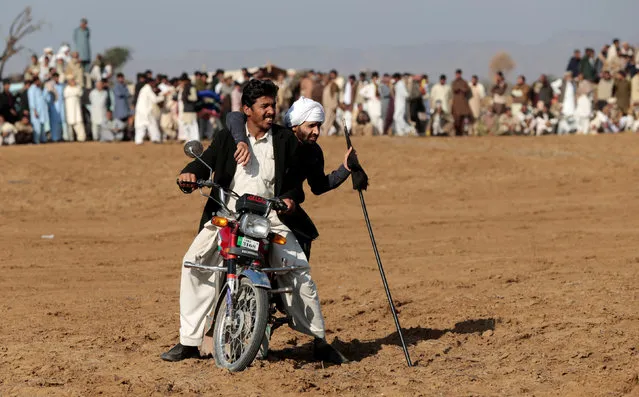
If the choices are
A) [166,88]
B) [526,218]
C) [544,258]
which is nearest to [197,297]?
[544,258]

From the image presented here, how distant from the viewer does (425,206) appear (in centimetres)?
1952

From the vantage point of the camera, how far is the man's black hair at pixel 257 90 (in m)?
7.35

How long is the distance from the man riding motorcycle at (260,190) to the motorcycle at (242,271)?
117 mm

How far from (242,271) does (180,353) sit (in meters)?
0.87

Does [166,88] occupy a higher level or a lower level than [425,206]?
higher

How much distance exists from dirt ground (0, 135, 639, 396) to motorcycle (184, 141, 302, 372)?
210 millimetres

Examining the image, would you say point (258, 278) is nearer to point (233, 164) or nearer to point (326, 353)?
point (233, 164)

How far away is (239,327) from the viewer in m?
7.18

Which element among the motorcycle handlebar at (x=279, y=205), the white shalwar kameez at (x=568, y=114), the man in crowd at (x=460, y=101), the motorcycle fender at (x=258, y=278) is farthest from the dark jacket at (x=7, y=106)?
the motorcycle fender at (x=258, y=278)

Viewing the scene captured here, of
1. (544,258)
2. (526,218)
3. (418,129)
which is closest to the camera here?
(544,258)

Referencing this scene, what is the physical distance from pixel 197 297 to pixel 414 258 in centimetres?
622

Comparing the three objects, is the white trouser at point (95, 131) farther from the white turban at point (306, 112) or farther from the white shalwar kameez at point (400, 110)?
the white turban at point (306, 112)

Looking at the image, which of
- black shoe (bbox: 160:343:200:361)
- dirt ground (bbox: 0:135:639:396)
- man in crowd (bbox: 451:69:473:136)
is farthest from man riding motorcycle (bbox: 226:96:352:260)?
man in crowd (bbox: 451:69:473:136)

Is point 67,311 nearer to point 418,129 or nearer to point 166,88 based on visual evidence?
point 166,88
